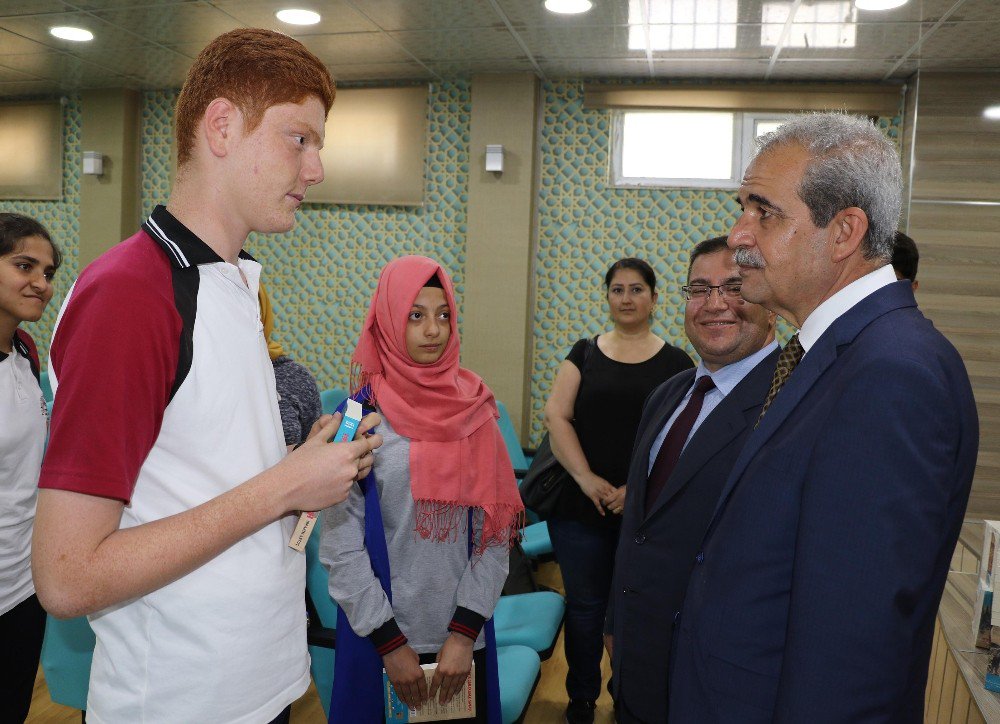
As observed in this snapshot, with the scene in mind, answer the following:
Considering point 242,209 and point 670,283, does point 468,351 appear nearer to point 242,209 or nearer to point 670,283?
point 670,283

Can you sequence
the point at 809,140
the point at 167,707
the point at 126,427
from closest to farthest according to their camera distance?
1. the point at 126,427
2. the point at 167,707
3. the point at 809,140

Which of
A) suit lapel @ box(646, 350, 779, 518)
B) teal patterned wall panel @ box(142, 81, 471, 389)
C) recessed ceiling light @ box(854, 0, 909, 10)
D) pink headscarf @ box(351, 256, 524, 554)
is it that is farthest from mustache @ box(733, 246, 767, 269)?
teal patterned wall panel @ box(142, 81, 471, 389)

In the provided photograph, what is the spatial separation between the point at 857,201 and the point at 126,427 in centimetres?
109

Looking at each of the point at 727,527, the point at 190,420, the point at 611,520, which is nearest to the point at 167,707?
the point at 190,420

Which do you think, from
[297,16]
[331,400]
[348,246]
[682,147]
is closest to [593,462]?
[331,400]

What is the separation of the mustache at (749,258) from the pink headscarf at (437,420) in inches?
36.0

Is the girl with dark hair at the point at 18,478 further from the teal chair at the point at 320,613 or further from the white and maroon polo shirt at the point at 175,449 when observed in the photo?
the white and maroon polo shirt at the point at 175,449

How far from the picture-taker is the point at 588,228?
5281mm

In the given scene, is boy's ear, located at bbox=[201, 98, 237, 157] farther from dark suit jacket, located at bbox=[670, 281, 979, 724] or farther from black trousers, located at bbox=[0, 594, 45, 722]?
black trousers, located at bbox=[0, 594, 45, 722]

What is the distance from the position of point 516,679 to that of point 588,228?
3714mm

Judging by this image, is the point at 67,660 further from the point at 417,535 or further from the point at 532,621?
the point at 532,621

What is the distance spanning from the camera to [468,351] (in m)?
5.27

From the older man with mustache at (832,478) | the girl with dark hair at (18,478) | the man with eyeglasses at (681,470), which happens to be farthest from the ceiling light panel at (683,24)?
the girl with dark hair at (18,478)

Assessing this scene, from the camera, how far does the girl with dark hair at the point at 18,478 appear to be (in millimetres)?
1886
